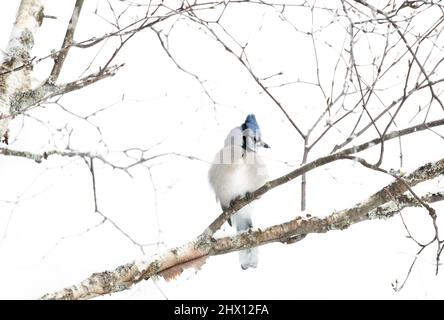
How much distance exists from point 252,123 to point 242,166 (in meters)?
0.28

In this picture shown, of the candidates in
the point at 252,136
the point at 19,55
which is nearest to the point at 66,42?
the point at 19,55

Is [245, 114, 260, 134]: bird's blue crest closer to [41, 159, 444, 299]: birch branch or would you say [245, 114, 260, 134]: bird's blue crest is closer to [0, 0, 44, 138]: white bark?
[41, 159, 444, 299]: birch branch

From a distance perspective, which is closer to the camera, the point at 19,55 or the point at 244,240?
the point at 244,240

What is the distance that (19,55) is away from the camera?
127 inches

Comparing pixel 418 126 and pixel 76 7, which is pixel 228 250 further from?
pixel 76 7

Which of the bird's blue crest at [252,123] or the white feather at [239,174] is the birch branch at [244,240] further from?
the bird's blue crest at [252,123]

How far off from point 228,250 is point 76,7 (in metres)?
1.48

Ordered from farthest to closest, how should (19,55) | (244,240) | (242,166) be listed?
(242,166)
(19,55)
(244,240)

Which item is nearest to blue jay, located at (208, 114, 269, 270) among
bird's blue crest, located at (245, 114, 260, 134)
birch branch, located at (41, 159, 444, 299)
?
bird's blue crest, located at (245, 114, 260, 134)

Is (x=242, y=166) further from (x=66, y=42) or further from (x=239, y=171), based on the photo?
(x=66, y=42)

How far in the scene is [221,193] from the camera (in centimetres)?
409

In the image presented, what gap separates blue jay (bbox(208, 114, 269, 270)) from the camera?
390 cm

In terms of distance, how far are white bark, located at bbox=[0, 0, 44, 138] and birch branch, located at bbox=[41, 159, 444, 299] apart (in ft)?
3.03

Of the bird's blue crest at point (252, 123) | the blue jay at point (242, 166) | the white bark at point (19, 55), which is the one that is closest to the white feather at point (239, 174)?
the blue jay at point (242, 166)
